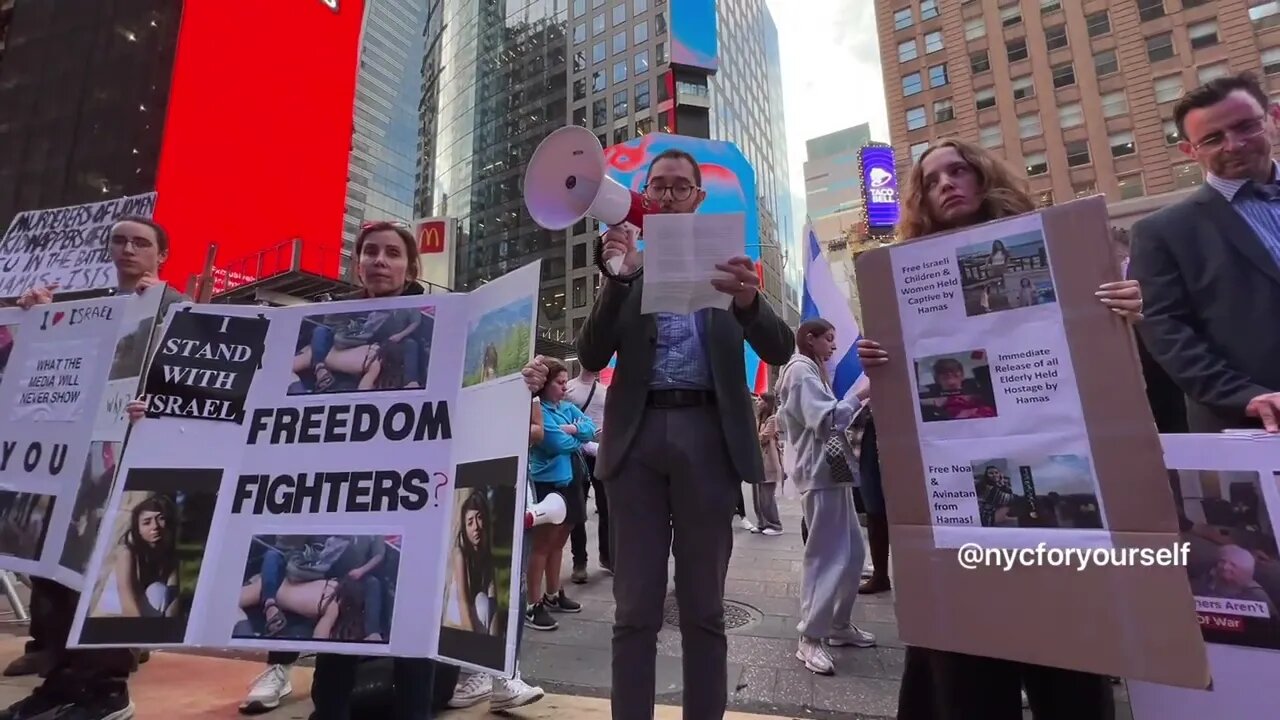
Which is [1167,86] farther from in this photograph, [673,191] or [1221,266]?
[673,191]

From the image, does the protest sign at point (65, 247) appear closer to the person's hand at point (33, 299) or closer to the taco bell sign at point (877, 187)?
the person's hand at point (33, 299)

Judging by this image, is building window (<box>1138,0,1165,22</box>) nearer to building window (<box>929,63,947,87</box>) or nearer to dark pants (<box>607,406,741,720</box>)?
building window (<box>929,63,947,87</box>)

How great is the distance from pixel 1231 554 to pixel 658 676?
2.12 metres

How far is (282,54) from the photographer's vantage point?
55.5 ft

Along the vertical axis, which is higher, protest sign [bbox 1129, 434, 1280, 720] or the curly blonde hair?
the curly blonde hair

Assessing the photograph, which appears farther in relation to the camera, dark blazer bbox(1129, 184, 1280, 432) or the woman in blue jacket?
the woman in blue jacket

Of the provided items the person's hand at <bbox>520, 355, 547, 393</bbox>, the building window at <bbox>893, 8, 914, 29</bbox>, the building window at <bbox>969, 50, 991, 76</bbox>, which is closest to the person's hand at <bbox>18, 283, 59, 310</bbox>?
the person's hand at <bbox>520, 355, 547, 393</bbox>

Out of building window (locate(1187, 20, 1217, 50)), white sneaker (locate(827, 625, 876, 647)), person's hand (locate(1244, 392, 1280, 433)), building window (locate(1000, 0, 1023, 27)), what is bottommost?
white sneaker (locate(827, 625, 876, 647))

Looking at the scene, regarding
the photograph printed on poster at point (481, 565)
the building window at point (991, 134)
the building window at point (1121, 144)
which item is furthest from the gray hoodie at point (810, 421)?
the building window at point (991, 134)

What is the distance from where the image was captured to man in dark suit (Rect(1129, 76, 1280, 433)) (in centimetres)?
164

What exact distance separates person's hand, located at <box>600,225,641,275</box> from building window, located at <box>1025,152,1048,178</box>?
3816 centimetres

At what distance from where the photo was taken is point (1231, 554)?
4.31ft

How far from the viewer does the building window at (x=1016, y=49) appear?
3281 centimetres

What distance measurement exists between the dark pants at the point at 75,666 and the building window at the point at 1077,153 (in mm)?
40426
